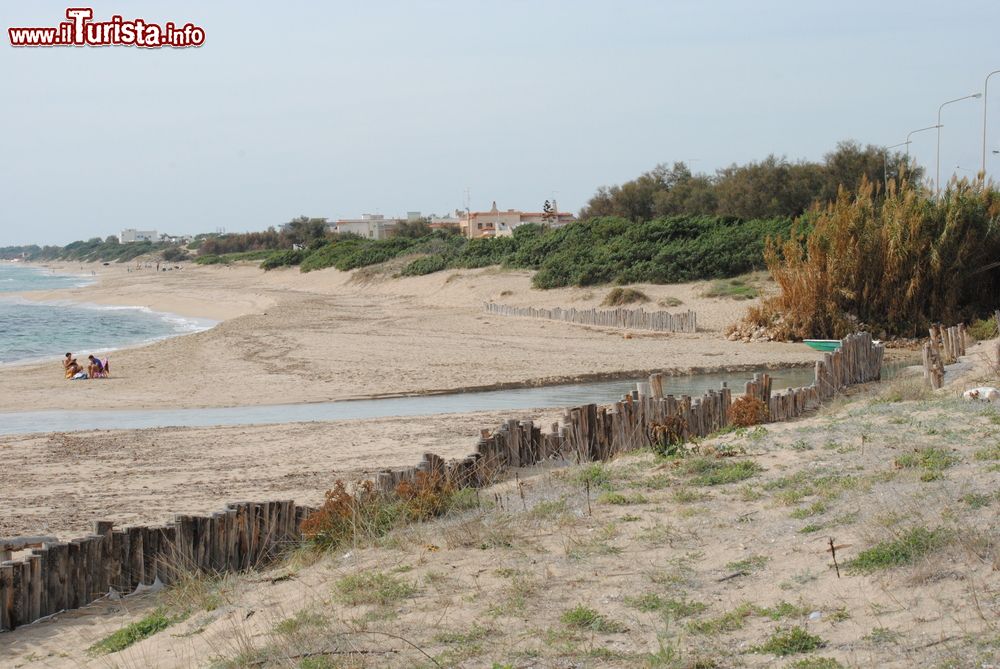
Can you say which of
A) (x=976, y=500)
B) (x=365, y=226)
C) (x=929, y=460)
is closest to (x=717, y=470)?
(x=929, y=460)

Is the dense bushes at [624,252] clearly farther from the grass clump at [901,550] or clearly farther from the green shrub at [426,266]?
the grass clump at [901,550]

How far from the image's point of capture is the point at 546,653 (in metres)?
5.11

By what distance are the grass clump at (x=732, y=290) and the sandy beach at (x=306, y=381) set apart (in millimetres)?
516

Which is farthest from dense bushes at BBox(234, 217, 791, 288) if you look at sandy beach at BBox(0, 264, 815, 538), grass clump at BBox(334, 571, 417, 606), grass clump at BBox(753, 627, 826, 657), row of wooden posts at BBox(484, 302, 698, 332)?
grass clump at BBox(753, 627, 826, 657)

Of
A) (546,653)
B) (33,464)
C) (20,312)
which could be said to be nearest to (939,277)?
(33,464)

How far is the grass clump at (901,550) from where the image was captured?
5660mm

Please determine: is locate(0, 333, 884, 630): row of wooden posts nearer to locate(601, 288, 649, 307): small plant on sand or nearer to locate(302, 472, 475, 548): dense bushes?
locate(302, 472, 475, 548): dense bushes

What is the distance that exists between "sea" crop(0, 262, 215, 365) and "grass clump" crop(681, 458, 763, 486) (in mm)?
27572

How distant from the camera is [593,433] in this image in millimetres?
10180

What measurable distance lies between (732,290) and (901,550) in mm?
29070

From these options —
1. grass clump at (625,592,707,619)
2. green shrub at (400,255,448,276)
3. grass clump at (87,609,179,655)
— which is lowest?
grass clump at (87,609,179,655)

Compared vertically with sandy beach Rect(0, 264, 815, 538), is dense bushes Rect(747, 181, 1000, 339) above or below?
above

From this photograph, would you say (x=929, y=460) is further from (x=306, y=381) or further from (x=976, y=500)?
(x=306, y=381)

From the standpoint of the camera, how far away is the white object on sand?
10.7m
